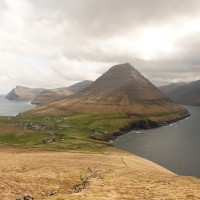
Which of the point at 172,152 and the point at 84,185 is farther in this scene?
the point at 172,152

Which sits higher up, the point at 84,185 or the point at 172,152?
the point at 84,185

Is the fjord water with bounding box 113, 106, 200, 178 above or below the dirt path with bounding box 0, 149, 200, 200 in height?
below

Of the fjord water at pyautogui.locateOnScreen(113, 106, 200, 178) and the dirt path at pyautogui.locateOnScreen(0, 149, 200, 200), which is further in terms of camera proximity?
the fjord water at pyautogui.locateOnScreen(113, 106, 200, 178)

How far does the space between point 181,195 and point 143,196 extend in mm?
5878

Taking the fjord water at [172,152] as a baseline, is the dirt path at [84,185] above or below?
above

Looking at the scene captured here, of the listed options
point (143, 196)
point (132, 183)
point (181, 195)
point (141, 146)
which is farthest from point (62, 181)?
point (141, 146)

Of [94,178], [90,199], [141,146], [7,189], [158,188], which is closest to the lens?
[90,199]

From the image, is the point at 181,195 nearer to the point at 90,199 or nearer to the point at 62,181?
the point at 90,199

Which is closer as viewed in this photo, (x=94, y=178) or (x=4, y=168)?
(x=94, y=178)

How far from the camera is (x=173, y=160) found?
142 meters

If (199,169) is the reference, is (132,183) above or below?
above

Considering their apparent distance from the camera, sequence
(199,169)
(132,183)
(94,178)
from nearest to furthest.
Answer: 1. (132,183)
2. (94,178)
3. (199,169)

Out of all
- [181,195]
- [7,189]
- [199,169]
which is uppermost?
[7,189]

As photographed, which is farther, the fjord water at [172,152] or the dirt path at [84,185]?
the fjord water at [172,152]
